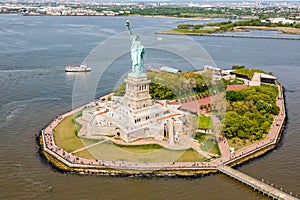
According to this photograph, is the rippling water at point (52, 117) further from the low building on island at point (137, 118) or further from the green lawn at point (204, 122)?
the green lawn at point (204, 122)

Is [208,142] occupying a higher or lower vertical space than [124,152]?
higher

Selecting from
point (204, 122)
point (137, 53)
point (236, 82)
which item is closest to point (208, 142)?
point (204, 122)

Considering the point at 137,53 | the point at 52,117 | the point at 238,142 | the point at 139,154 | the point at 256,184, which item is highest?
the point at 137,53

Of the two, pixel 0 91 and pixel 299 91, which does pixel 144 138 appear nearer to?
pixel 0 91

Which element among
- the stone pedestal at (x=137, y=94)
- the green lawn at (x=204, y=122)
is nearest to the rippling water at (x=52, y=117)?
the green lawn at (x=204, y=122)

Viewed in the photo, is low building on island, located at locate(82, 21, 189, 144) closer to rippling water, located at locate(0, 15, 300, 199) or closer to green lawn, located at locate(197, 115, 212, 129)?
green lawn, located at locate(197, 115, 212, 129)

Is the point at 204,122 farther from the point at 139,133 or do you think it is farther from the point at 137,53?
the point at 137,53
